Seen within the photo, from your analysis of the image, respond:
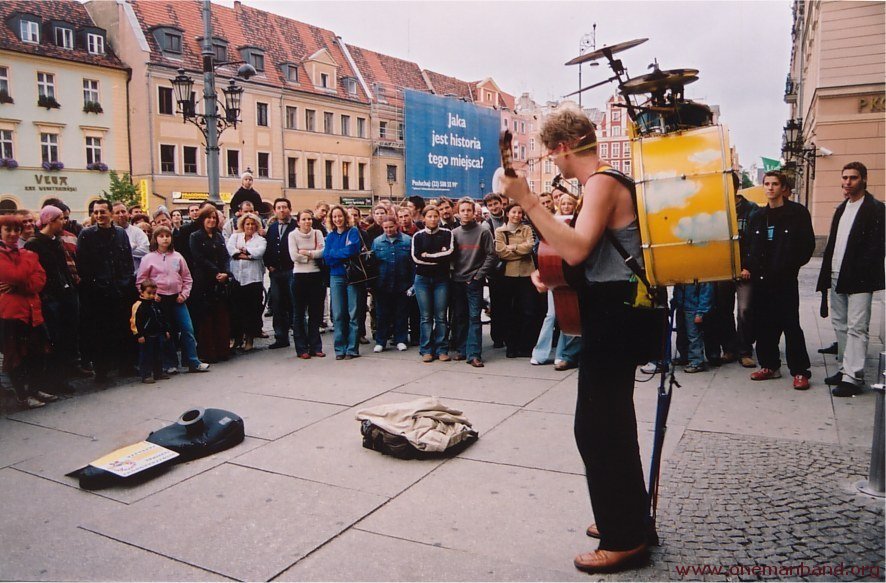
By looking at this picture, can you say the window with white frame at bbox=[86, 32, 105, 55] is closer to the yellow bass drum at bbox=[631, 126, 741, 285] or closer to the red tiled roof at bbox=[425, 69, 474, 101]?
the red tiled roof at bbox=[425, 69, 474, 101]

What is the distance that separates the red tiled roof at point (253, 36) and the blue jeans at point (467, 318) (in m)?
35.8

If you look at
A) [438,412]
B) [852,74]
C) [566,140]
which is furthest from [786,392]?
[852,74]

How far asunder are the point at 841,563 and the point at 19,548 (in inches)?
158

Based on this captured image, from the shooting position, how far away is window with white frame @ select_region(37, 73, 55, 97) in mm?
35469

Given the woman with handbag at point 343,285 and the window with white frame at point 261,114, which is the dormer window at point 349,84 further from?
the woman with handbag at point 343,285

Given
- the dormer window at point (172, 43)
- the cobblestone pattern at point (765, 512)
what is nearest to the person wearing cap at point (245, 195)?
the cobblestone pattern at point (765, 512)

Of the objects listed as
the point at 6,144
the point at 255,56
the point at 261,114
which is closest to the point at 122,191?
the point at 6,144

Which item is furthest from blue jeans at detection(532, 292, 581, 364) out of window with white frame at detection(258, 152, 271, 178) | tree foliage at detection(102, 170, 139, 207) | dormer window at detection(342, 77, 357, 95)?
dormer window at detection(342, 77, 357, 95)

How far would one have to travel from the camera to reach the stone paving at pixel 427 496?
3.28 m

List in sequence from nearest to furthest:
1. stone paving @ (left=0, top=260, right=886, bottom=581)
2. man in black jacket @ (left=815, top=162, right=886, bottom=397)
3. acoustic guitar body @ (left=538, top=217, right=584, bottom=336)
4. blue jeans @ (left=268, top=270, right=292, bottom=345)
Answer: acoustic guitar body @ (left=538, top=217, right=584, bottom=336)
stone paving @ (left=0, top=260, right=886, bottom=581)
man in black jacket @ (left=815, top=162, right=886, bottom=397)
blue jeans @ (left=268, top=270, right=292, bottom=345)

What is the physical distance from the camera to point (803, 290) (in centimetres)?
1455

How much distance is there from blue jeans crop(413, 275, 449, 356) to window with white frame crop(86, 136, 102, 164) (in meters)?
35.0

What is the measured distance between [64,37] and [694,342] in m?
39.8

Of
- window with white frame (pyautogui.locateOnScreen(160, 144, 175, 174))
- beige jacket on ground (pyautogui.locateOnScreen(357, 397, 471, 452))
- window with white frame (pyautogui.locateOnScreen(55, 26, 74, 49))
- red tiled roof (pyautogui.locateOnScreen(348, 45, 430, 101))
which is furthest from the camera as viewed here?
red tiled roof (pyautogui.locateOnScreen(348, 45, 430, 101))
